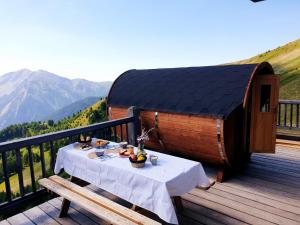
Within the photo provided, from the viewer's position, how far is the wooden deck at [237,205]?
408 centimetres

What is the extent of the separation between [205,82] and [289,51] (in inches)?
1969

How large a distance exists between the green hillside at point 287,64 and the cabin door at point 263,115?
16000 mm

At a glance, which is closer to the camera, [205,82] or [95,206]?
[95,206]

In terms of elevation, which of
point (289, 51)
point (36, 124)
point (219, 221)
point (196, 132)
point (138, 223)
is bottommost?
point (36, 124)

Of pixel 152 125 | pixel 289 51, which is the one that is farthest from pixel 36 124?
pixel 152 125

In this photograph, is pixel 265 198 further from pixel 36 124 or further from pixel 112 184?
pixel 36 124

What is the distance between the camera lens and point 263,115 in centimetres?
609

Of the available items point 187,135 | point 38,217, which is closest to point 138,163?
point 38,217

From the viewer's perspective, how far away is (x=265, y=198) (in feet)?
15.4

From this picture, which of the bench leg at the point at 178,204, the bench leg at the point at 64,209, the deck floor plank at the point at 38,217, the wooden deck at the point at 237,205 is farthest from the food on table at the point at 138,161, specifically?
the deck floor plank at the point at 38,217

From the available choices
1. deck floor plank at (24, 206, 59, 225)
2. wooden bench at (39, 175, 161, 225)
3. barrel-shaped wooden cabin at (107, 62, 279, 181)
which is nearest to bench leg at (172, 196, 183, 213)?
wooden bench at (39, 175, 161, 225)

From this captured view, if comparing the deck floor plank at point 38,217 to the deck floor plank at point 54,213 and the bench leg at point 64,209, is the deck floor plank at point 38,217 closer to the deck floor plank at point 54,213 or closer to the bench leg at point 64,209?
the deck floor plank at point 54,213

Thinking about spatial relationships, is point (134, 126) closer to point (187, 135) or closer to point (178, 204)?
point (187, 135)

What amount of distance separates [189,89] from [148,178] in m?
3.42
